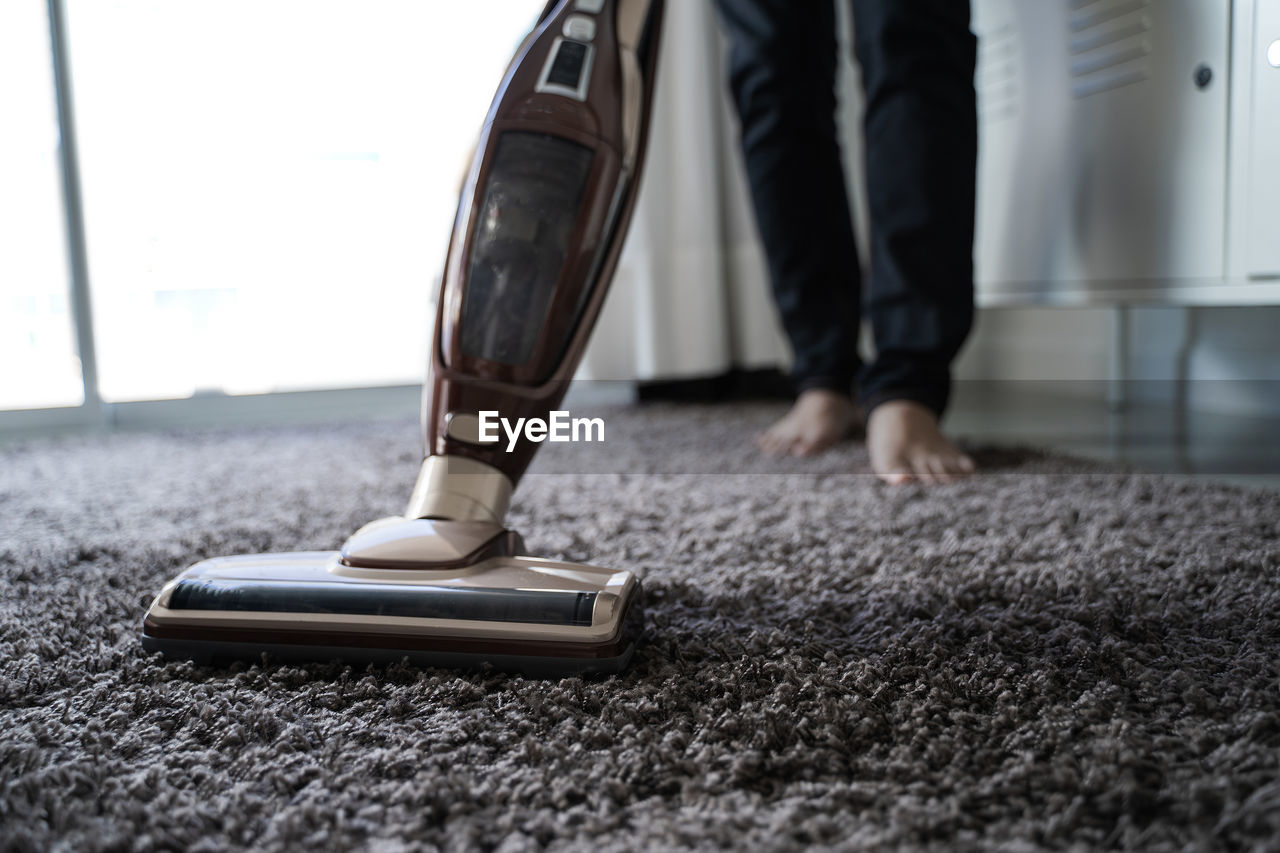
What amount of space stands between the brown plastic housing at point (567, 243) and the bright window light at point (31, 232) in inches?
58.1

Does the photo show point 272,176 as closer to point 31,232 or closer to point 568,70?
point 31,232

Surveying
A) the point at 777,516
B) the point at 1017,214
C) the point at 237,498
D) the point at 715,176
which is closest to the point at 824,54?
the point at 1017,214

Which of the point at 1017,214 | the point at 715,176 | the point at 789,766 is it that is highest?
the point at 715,176

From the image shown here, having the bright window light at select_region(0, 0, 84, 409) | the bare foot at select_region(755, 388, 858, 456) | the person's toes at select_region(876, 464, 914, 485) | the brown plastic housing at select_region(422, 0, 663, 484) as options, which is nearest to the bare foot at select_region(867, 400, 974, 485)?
the person's toes at select_region(876, 464, 914, 485)

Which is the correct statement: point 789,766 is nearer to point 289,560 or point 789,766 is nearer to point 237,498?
point 289,560

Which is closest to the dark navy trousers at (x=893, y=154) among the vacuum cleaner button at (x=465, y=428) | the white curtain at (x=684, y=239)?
the white curtain at (x=684, y=239)

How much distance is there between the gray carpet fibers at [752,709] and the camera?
36 centimetres

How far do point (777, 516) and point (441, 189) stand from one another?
1.40 m

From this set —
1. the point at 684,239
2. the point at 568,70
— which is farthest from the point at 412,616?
the point at 684,239

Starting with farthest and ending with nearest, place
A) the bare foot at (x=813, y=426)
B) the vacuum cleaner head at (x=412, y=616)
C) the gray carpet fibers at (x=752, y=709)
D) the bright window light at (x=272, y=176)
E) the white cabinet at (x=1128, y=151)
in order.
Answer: the bright window light at (x=272, y=176)
the bare foot at (x=813, y=426)
the white cabinet at (x=1128, y=151)
the vacuum cleaner head at (x=412, y=616)
the gray carpet fibers at (x=752, y=709)

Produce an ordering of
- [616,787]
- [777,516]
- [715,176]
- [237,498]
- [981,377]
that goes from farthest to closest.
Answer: [981,377]
[715,176]
[237,498]
[777,516]
[616,787]

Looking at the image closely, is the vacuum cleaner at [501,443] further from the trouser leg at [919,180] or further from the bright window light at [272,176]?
the bright window light at [272,176]

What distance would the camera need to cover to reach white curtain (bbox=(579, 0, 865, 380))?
1826 millimetres

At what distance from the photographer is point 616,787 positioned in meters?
0.38
